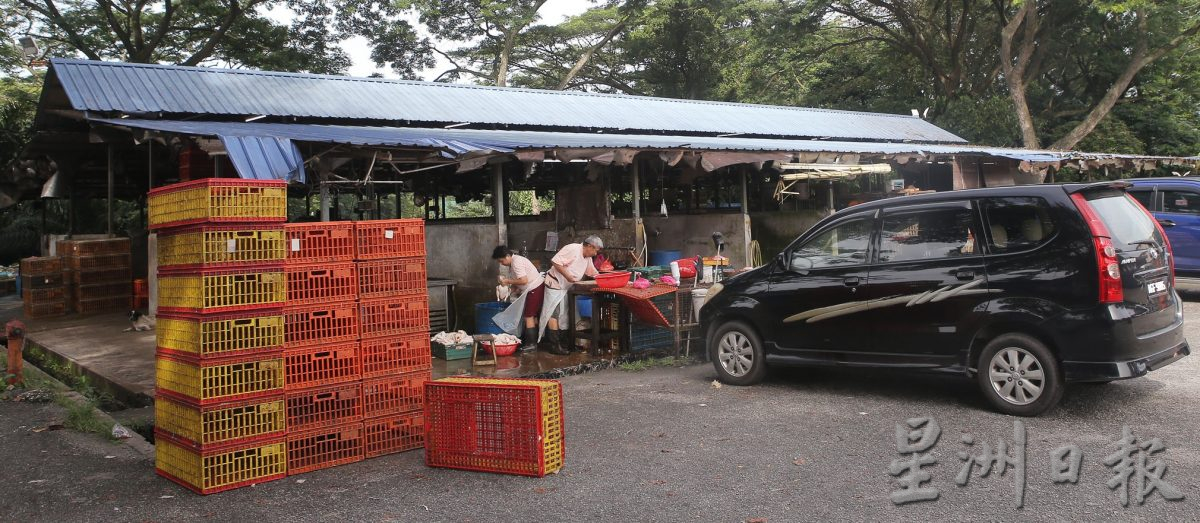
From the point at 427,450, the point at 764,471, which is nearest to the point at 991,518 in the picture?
the point at 764,471

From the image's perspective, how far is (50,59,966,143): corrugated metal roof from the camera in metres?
12.0

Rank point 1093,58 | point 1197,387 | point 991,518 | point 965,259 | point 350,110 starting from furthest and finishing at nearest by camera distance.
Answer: point 1093,58 → point 350,110 → point 1197,387 → point 965,259 → point 991,518

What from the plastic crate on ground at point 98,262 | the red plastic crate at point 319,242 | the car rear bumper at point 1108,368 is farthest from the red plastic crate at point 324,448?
the plastic crate on ground at point 98,262

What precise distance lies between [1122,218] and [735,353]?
3.28 m

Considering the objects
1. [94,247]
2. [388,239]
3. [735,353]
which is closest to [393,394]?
[388,239]

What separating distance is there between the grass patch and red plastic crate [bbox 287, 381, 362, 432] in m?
3.90

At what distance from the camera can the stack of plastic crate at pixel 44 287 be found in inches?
547

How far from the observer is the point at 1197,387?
660cm

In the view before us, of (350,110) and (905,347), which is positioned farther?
(350,110)

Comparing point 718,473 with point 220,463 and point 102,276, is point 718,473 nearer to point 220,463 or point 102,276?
point 220,463

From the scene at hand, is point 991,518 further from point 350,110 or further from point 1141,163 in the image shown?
point 1141,163

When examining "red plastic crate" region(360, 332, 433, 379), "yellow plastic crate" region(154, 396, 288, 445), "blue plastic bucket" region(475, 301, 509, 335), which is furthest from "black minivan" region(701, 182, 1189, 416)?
"yellow plastic crate" region(154, 396, 288, 445)

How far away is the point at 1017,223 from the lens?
605 centimetres

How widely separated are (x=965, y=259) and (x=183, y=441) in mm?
5602
